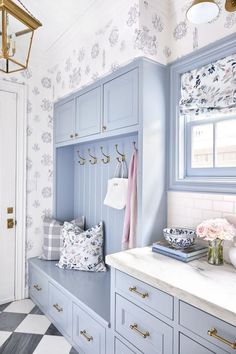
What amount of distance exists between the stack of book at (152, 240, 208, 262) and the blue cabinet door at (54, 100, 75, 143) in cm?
145

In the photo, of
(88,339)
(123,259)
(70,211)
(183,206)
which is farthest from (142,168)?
(70,211)

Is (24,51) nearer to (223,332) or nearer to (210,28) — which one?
(210,28)

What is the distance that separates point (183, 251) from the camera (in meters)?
1.58

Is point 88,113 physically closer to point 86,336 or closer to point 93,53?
point 93,53

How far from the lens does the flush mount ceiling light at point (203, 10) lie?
1207 millimetres

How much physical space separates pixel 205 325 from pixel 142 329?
1.41 ft

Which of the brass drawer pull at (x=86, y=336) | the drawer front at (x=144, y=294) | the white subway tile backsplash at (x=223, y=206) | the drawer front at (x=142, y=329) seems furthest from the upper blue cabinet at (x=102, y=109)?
the brass drawer pull at (x=86, y=336)

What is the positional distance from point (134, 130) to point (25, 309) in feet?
6.76

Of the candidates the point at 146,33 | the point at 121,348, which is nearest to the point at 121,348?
the point at 121,348

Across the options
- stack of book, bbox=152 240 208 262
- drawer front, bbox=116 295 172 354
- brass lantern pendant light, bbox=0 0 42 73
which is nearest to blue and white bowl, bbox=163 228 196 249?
stack of book, bbox=152 240 208 262

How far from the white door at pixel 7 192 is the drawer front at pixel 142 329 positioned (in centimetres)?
162

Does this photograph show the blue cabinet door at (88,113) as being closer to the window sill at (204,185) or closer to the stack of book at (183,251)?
the window sill at (204,185)

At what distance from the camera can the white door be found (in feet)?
8.71

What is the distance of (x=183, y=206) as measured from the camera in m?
1.90
